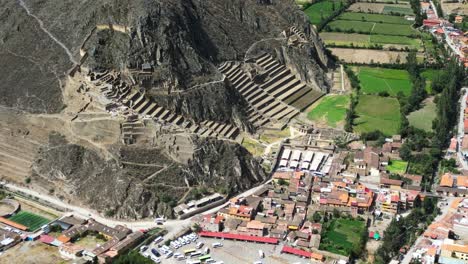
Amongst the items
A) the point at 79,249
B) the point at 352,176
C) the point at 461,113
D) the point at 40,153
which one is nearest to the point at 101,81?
the point at 40,153

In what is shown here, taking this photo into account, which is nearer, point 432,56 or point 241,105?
point 241,105

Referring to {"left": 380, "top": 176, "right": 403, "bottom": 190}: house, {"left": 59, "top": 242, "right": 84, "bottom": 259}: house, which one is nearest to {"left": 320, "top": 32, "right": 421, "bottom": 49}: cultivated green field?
{"left": 380, "top": 176, "right": 403, "bottom": 190}: house

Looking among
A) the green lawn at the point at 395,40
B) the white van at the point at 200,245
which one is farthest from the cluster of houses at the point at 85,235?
the green lawn at the point at 395,40

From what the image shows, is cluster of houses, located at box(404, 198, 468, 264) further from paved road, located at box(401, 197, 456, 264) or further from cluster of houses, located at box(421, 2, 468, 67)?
cluster of houses, located at box(421, 2, 468, 67)

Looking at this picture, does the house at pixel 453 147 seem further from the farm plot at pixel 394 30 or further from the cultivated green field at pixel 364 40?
the farm plot at pixel 394 30

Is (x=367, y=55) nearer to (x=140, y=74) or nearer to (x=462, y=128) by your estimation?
(x=462, y=128)

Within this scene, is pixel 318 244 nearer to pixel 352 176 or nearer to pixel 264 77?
pixel 352 176

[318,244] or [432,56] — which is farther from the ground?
[432,56]
